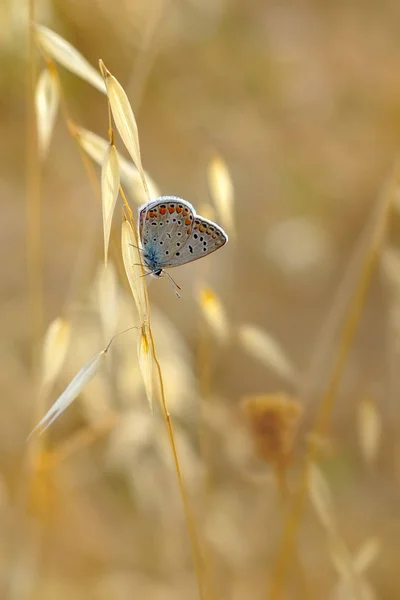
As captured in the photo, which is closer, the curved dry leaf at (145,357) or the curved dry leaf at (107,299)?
the curved dry leaf at (145,357)

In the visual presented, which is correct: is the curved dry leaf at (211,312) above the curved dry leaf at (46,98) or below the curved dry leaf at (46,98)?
below

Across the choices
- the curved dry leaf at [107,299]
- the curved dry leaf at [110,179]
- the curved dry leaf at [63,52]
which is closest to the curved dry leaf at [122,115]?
the curved dry leaf at [110,179]

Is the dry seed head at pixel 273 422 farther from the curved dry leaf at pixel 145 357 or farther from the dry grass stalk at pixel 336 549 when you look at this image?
the curved dry leaf at pixel 145 357

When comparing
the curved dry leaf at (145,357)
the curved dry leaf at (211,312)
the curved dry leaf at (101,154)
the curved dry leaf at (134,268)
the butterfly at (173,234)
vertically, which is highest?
the curved dry leaf at (101,154)

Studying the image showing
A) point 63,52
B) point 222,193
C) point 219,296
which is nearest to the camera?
point 63,52

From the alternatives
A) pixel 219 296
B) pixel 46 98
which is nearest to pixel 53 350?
pixel 46 98

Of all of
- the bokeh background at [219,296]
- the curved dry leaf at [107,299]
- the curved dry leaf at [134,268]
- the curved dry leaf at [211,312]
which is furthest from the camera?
the bokeh background at [219,296]

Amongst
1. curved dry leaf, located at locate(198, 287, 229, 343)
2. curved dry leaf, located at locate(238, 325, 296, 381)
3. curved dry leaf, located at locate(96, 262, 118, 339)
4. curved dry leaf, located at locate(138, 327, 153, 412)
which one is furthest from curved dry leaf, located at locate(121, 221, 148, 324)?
curved dry leaf, located at locate(238, 325, 296, 381)

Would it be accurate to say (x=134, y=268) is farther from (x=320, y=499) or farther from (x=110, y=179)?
(x=320, y=499)

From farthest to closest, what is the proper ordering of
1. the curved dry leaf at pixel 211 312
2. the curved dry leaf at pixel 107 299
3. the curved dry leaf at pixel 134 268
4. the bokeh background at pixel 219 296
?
the bokeh background at pixel 219 296
the curved dry leaf at pixel 211 312
the curved dry leaf at pixel 107 299
the curved dry leaf at pixel 134 268
